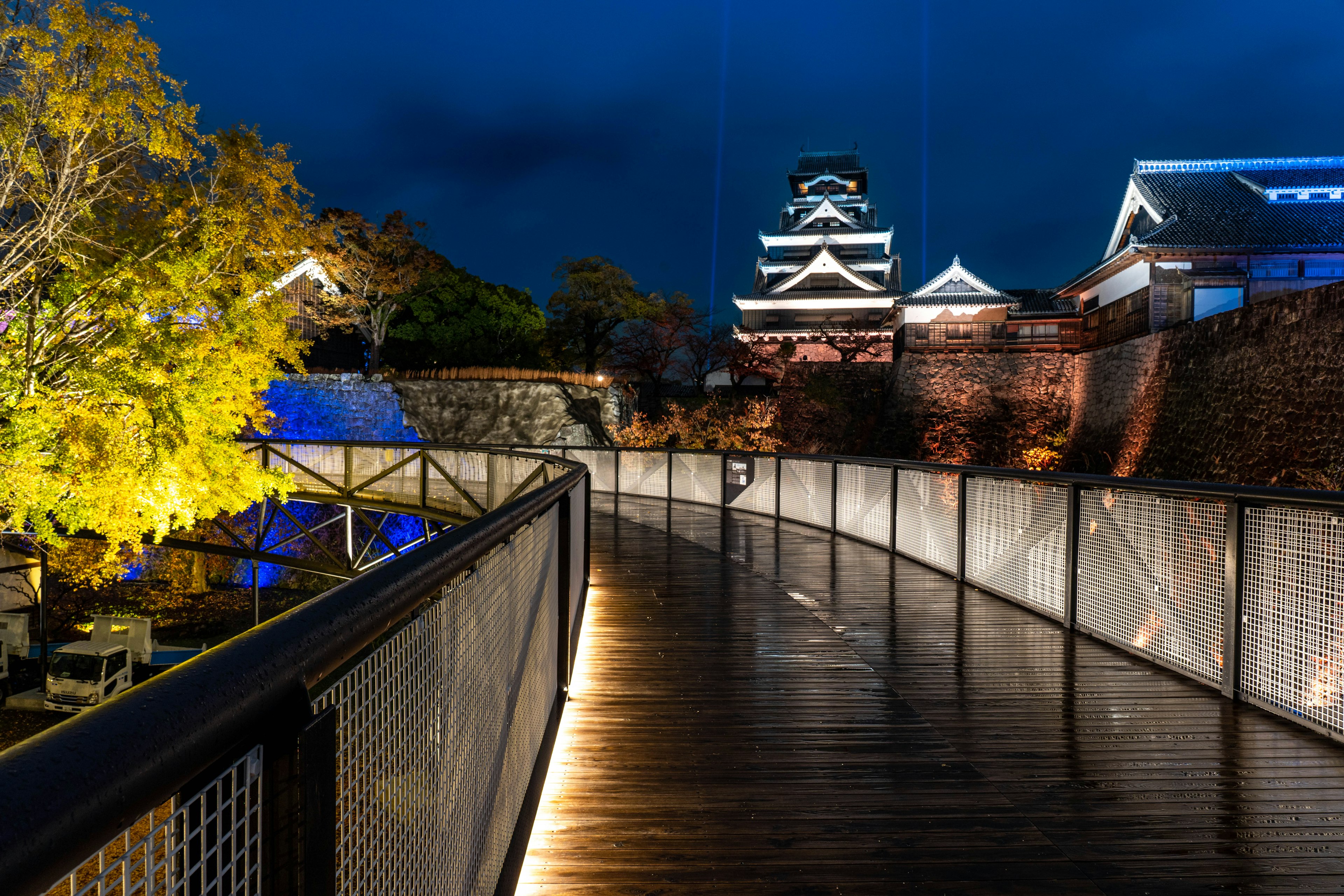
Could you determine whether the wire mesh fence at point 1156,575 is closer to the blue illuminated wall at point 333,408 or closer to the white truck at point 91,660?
the white truck at point 91,660

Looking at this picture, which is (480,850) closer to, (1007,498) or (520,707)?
(520,707)

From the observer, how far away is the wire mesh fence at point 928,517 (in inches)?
317

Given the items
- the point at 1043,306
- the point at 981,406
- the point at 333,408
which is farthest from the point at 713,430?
the point at 1043,306

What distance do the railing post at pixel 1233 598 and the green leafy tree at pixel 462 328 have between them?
36.5m

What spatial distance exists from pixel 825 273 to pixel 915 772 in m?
47.1

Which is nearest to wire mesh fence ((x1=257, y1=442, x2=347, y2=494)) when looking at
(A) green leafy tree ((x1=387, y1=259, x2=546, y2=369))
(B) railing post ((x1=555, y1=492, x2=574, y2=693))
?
(B) railing post ((x1=555, y1=492, x2=574, y2=693))

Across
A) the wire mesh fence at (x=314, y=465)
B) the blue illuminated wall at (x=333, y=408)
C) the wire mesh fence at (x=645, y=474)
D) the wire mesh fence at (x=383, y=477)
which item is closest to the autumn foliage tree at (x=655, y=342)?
the blue illuminated wall at (x=333, y=408)

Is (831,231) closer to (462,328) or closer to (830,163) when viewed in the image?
(830,163)

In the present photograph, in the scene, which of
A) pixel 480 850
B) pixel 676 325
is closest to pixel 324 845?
pixel 480 850

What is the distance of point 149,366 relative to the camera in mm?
13477

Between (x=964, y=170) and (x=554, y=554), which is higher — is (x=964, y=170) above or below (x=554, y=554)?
above

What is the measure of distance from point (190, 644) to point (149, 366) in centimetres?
1497

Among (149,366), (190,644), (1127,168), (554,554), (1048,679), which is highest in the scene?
(1127,168)

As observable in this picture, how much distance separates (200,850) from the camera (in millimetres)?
880
